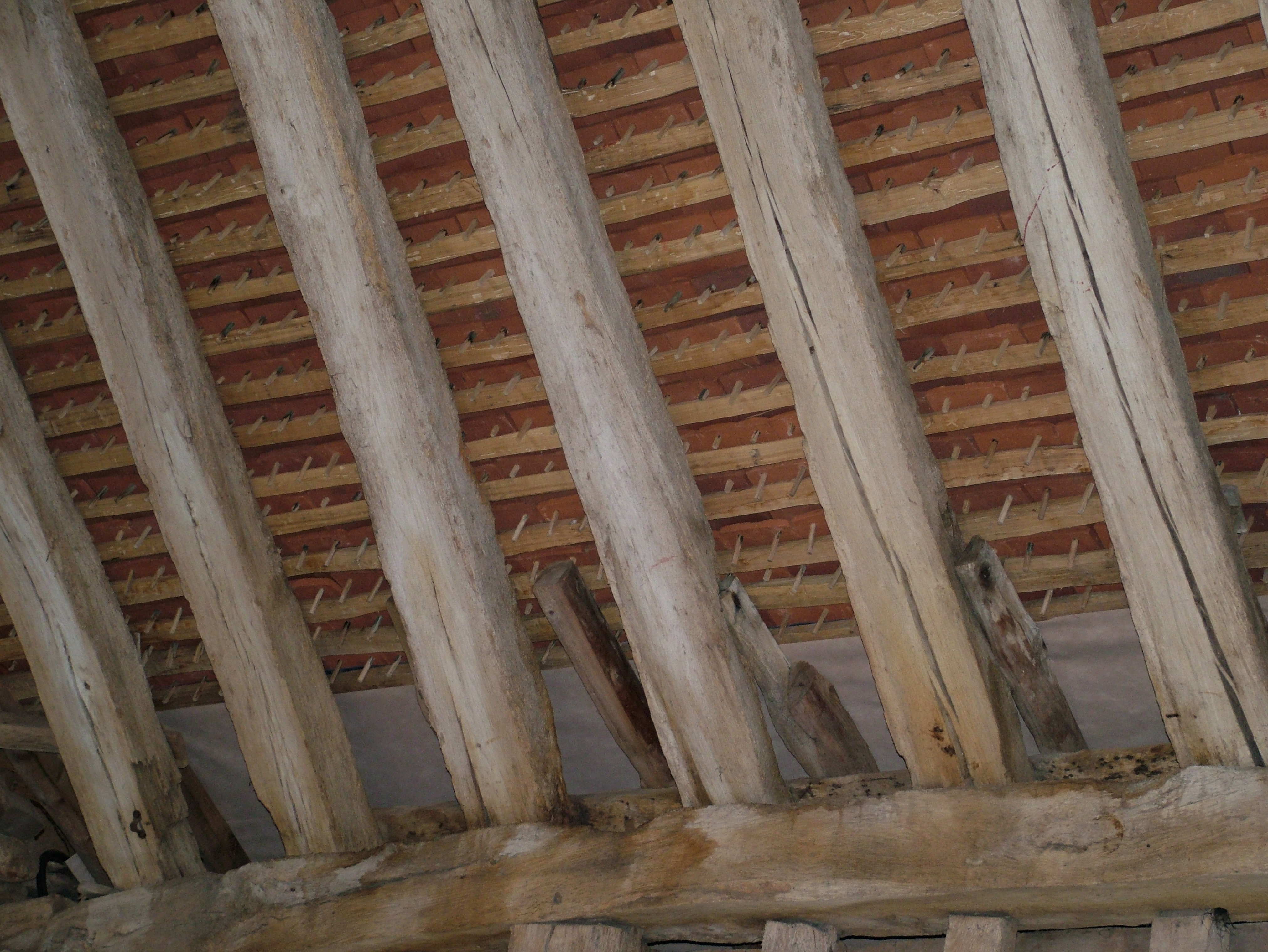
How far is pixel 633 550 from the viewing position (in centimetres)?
177

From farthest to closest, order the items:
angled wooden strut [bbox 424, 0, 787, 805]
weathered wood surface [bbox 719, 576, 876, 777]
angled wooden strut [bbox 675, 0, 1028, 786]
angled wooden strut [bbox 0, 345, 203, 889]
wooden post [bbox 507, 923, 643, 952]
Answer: angled wooden strut [bbox 0, 345, 203, 889] < weathered wood surface [bbox 719, 576, 876, 777] < wooden post [bbox 507, 923, 643, 952] < angled wooden strut [bbox 424, 0, 787, 805] < angled wooden strut [bbox 675, 0, 1028, 786]

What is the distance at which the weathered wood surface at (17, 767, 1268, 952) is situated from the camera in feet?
4.96

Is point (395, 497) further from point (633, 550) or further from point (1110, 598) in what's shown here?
point (1110, 598)

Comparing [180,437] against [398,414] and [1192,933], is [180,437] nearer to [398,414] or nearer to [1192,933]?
[398,414]

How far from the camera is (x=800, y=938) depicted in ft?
5.63

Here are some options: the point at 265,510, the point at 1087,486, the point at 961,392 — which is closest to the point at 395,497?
the point at 265,510

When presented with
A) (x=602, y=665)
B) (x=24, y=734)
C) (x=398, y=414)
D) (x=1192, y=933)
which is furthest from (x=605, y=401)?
(x=24, y=734)

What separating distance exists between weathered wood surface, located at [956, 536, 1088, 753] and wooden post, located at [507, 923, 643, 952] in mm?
696

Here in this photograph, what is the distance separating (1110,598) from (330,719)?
1385mm

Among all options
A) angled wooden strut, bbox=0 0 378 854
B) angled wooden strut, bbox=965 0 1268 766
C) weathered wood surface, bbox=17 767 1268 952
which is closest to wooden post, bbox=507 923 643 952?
weathered wood surface, bbox=17 767 1268 952

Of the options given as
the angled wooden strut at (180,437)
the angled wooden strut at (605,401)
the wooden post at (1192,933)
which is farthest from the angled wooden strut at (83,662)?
the wooden post at (1192,933)

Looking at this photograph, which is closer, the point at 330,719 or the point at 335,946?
the point at 335,946

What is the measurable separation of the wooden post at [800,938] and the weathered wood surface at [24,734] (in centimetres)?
151

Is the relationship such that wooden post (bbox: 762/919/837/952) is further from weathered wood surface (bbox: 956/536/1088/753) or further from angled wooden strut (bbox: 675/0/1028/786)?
weathered wood surface (bbox: 956/536/1088/753)
